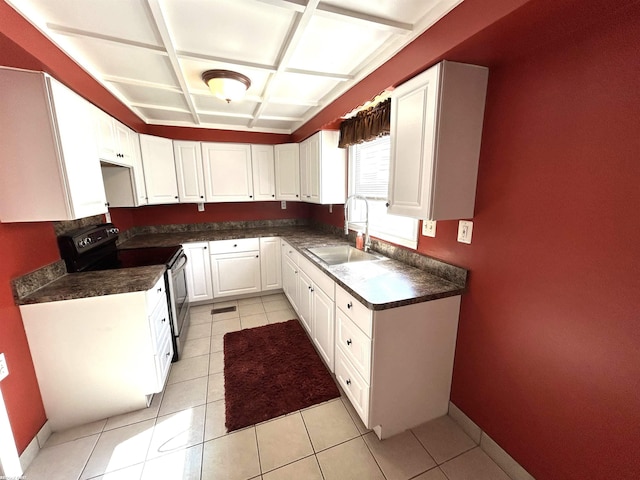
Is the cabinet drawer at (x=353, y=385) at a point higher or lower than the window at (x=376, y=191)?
lower

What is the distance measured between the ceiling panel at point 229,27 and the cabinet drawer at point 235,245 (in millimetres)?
2045

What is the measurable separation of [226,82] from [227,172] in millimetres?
1655

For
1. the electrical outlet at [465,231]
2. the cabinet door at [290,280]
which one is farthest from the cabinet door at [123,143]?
the electrical outlet at [465,231]

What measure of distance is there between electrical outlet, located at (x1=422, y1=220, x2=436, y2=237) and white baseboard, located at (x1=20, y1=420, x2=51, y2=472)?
263cm

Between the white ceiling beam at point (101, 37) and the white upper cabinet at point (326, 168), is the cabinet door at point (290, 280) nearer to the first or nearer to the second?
the white upper cabinet at point (326, 168)

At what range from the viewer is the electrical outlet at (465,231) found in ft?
4.87

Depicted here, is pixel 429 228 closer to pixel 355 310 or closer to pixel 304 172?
pixel 355 310

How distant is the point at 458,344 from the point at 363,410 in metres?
0.71

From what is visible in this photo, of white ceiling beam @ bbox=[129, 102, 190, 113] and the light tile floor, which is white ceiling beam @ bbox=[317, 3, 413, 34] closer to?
white ceiling beam @ bbox=[129, 102, 190, 113]

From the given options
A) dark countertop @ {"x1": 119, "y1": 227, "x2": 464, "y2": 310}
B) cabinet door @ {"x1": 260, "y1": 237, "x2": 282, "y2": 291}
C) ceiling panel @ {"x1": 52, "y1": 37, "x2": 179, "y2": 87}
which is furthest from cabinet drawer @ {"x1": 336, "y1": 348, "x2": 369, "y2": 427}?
ceiling panel @ {"x1": 52, "y1": 37, "x2": 179, "y2": 87}

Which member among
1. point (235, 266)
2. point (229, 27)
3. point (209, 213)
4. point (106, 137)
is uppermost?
point (229, 27)

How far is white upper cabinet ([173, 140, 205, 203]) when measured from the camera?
3.18m

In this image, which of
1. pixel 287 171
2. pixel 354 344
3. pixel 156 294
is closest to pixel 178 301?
pixel 156 294

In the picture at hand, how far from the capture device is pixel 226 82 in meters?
1.88
